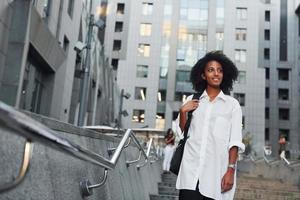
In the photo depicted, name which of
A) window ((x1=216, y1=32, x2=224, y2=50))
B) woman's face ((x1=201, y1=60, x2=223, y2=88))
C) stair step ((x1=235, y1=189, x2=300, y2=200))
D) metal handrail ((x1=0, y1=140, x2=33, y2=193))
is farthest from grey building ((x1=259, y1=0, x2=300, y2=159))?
metal handrail ((x1=0, y1=140, x2=33, y2=193))

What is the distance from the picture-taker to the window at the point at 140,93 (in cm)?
4862

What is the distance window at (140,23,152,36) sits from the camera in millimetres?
50688

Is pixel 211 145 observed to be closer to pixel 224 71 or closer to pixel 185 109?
pixel 185 109

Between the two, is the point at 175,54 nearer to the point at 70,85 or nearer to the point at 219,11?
the point at 219,11

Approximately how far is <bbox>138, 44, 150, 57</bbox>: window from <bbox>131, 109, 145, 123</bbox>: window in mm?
7265

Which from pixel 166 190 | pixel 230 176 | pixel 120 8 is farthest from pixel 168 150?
pixel 120 8

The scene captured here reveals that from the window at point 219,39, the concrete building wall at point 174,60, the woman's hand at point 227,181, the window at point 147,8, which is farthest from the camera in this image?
the window at point 147,8

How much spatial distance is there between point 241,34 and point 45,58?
3721 centimetres

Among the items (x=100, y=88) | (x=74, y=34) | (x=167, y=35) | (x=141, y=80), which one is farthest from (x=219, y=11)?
(x=74, y=34)

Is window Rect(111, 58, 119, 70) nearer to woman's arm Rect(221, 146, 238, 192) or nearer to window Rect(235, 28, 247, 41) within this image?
window Rect(235, 28, 247, 41)

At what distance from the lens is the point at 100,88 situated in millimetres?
32062

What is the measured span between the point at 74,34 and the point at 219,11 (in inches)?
1251

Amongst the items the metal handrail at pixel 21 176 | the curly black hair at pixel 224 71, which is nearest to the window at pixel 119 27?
the curly black hair at pixel 224 71

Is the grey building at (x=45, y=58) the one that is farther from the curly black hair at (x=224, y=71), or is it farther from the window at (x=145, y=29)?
the window at (x=145, y=29)
